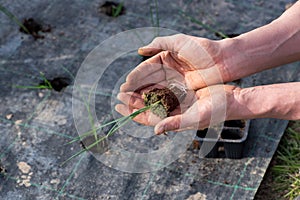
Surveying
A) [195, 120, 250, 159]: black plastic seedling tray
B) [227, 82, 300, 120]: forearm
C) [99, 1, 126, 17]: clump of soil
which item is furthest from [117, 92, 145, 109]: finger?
[99, 1, 126, 17]: clump of soil

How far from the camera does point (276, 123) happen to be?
2.54m

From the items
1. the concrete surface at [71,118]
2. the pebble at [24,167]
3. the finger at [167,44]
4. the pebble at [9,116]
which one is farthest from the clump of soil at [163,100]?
the pebble at [9,116]

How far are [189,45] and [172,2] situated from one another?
117cm

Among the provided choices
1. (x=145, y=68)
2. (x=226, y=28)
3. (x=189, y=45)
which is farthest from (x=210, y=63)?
(x=226, y=28)

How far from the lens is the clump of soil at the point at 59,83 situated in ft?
8.96

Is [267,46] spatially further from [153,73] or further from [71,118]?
[71,118]

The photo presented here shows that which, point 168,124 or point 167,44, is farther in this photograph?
point 167,44

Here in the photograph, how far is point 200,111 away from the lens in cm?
194

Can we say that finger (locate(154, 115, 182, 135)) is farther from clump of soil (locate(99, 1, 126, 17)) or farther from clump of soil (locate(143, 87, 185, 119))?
clump of soil (locate(99, 1, 126, 17))

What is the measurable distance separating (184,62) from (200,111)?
1.19 feet

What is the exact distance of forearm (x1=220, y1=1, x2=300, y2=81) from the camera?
2117mm

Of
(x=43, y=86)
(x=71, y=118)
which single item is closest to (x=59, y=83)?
(x=43, y=86)

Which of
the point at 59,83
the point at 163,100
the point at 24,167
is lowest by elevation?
the point at 24,167

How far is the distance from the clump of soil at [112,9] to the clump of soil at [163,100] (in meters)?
1.06
